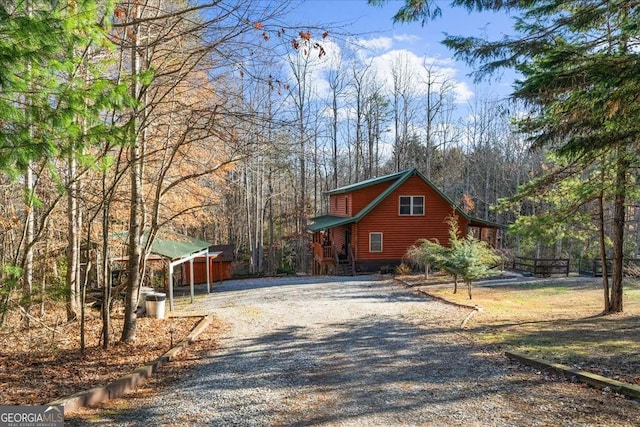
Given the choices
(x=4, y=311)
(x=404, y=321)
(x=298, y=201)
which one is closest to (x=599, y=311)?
(x=404, y=321)

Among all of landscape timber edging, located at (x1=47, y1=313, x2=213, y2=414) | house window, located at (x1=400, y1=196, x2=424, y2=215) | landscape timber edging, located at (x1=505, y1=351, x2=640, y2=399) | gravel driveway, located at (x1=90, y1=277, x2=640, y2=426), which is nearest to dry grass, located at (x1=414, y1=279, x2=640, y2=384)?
landscape timber edging, located at (x1=505, y1=351, x2=640, y2=399)

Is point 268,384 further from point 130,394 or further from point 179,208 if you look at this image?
point 179,208

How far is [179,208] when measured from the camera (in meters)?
14.5

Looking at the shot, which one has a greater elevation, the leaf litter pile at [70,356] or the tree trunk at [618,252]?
the tree trunk at [618,252]

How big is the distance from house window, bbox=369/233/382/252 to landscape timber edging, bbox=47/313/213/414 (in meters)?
16.2

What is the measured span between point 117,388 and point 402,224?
19269mm

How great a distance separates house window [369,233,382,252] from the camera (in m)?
22.7

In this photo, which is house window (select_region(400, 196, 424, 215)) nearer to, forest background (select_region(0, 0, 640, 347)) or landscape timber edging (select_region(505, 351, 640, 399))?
forest background (select_region(0, 0, 640, 347))

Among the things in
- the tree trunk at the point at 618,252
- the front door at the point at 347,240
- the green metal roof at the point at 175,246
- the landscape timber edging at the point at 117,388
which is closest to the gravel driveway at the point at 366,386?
the landscape timber edging at the point at 117,388

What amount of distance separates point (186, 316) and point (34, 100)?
7897 mm

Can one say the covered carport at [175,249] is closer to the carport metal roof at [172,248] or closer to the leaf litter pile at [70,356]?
the carport metal roof at [172,248]

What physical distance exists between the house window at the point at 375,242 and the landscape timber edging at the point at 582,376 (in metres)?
16.2

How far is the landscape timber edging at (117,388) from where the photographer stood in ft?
14.9

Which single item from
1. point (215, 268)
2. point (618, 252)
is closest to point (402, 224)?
point (215, 268)
